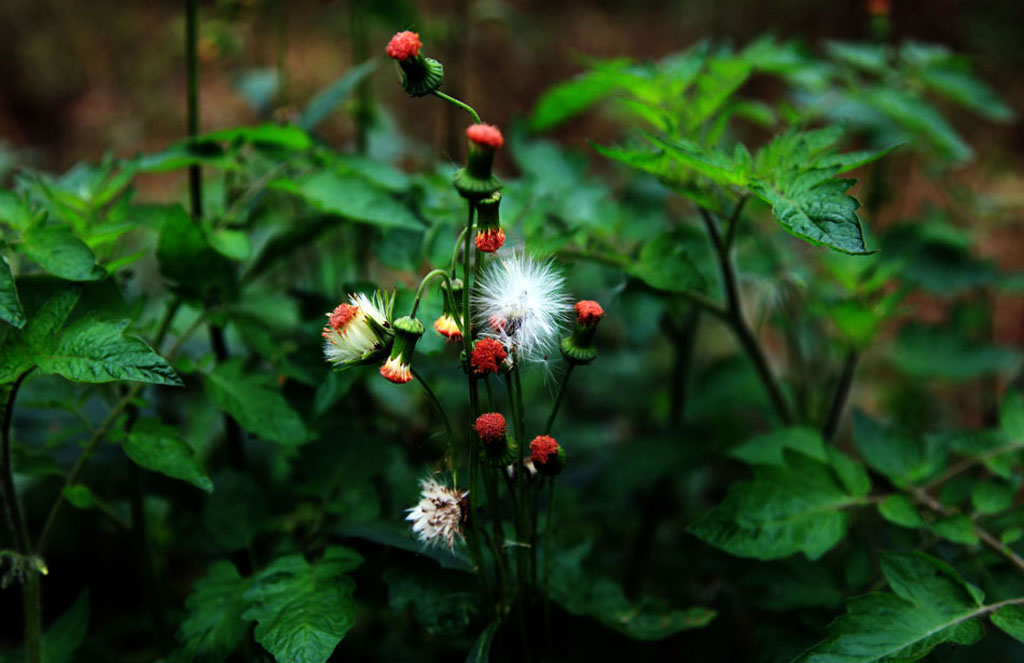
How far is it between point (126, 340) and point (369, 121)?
960 mm

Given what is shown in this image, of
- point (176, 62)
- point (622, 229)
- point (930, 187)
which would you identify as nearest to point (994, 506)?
point (622, 229)

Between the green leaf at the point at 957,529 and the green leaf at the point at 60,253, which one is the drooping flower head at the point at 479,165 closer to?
the green leaf at the point at 60,253

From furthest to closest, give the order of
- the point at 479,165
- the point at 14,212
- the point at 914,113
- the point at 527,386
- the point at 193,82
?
the point at 527,386, the point at 914,113, the point at 193,82, the point at 14,212, the point at 479,165

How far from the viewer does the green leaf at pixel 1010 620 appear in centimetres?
79

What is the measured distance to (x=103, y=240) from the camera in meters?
0.98

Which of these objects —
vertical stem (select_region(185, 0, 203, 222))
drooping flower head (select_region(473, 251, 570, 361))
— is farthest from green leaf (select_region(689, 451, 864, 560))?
vertical stem (select_region(185, 0, 203, 222))

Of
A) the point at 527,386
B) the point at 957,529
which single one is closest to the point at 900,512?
the point at 957,529

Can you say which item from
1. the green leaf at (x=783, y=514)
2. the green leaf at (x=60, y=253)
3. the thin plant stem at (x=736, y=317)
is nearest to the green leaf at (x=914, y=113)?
the thin plant stem at (x=736, y=317)

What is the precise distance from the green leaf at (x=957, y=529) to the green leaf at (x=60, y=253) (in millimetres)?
1102

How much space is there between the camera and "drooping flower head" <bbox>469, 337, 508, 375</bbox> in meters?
0.73

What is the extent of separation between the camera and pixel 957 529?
3.16 ft

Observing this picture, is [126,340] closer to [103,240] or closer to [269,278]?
[103,240]

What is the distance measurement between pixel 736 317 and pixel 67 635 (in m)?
1.05

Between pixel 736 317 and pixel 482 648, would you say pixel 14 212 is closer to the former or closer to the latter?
pixel 482 648
